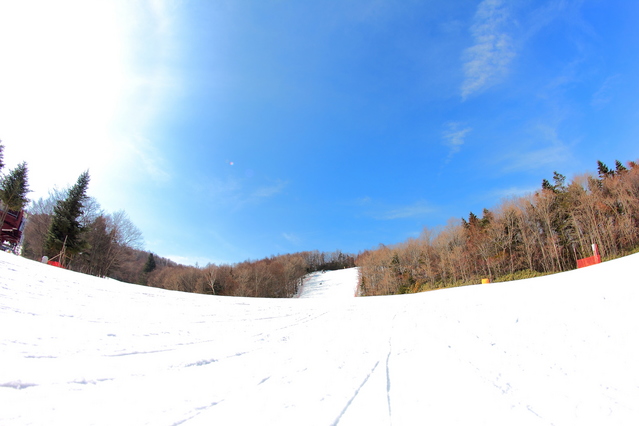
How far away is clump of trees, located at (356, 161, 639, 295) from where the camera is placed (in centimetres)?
2467

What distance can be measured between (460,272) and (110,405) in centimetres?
3737

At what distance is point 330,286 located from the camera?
209ft

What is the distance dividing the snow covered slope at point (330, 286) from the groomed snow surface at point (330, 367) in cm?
4808

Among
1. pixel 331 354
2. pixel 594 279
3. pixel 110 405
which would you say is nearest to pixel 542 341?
pixel 331 354

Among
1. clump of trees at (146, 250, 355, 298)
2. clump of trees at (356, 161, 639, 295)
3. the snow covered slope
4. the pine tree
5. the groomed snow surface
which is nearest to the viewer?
the groomed snow surface

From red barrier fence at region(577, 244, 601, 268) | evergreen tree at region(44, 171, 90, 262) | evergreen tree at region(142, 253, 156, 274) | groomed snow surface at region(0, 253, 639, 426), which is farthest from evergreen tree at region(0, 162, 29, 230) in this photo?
evergreen tree at region(142, 253, 156, 274)

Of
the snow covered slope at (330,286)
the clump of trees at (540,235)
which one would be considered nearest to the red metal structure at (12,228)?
the snow covered slope at (330,286)

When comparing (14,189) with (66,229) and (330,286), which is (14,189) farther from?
(330,286)

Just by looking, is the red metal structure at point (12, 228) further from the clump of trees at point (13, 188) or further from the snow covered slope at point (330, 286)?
the snow covered slope at point (330, 286)

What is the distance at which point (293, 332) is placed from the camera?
623cm

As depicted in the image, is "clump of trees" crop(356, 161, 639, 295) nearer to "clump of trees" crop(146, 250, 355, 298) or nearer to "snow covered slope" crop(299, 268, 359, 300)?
"snow covered slope" crop(299, 268, 359, 300)

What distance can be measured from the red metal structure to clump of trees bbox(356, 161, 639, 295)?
4732 centimetres

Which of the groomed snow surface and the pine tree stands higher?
the pine tree

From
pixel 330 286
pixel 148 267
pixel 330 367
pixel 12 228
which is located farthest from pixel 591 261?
pixel 148 267
